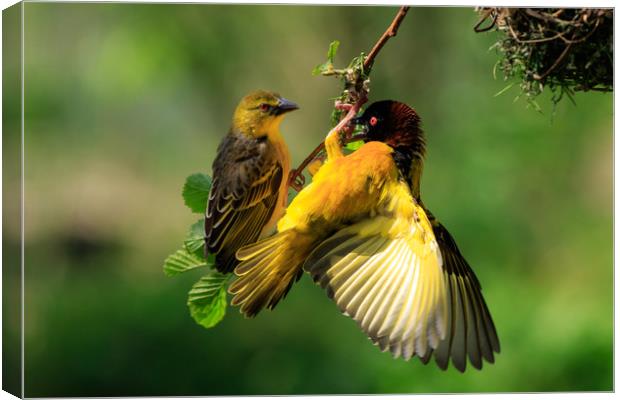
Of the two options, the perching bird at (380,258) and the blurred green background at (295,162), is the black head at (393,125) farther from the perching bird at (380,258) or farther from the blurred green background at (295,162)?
the blurred green background at (295,162)

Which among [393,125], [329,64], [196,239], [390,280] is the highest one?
[329,64]

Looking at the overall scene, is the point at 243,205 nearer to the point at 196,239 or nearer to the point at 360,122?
the point at 196,239

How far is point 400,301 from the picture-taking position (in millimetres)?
3396

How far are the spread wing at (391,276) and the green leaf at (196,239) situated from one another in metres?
0.44

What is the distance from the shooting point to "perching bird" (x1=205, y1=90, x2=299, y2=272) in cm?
348

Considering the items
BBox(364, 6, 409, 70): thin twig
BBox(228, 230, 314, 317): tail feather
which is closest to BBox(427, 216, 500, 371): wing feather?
BBox(228, 230, 314, 317): tail feather

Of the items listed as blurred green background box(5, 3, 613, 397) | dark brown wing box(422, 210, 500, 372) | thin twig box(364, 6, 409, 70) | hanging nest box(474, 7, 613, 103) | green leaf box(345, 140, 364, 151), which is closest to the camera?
hanging nest box(474, 7, 613, 103)

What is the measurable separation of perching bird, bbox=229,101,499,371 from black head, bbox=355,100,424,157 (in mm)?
30

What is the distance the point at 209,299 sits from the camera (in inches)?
147

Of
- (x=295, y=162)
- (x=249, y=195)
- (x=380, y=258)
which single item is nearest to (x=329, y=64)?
(x=295, y=162)

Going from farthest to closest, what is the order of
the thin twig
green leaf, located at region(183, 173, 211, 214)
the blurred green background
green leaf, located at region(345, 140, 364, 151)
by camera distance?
the blurred green background → green leaf, located at region(183, 173, 211, 214) → green leaf, located at region(345, 140, 364, 151) → the thin twig

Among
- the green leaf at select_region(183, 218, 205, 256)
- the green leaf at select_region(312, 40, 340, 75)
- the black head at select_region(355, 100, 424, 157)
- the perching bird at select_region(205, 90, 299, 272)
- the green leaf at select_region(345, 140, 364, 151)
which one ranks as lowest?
the green leaf at select_region(183, 218, 205, 256)

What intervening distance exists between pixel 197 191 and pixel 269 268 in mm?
463

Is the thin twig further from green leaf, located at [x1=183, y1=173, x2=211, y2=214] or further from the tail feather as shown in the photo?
green leaf, located at [x1=183, y1=173, x2=211, y2=214]
